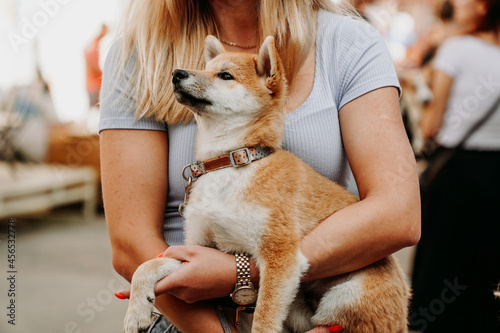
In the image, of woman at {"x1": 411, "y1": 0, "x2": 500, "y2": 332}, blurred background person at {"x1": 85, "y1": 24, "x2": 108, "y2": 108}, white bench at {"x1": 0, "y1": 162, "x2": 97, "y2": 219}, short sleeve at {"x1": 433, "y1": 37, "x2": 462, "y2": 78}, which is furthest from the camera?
blurred background person at {"x1": 85, "y1": 24, "x2": 108, "y2": 108}

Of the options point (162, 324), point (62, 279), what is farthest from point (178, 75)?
point (62, 279)

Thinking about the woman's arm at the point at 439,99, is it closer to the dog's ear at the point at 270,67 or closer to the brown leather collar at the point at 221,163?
the dog's ear at the point at 270,67

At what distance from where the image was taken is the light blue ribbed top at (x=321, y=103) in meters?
1.62

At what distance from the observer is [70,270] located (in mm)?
5414

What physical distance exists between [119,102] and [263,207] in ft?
2.13

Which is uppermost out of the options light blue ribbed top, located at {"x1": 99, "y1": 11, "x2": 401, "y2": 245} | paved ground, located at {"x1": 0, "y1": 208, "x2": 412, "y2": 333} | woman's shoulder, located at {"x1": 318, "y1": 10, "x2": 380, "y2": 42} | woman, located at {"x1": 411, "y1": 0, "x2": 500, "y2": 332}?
woman's shoulder, located at {"x1": 318, "y1": 10, "x2": 380, "y2": 42}

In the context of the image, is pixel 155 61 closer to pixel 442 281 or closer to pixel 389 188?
pixel 389 188

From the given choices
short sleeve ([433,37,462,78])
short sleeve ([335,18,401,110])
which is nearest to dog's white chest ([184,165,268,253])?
short sleeve ([335,18,401,110])

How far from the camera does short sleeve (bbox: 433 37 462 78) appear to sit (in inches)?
132

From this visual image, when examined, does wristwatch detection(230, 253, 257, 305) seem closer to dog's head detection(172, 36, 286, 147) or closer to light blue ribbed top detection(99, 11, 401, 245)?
light blue ribbed top detection(99, 11, 401, 245)

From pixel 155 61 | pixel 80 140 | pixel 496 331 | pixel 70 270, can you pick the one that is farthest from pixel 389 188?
pixel 80 140

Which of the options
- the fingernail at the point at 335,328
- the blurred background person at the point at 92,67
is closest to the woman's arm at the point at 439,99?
the fingernail at the point at 335,328

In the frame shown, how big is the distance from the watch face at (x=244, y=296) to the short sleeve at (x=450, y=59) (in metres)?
2.63

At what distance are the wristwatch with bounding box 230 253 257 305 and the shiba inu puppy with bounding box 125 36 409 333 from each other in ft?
0.13
